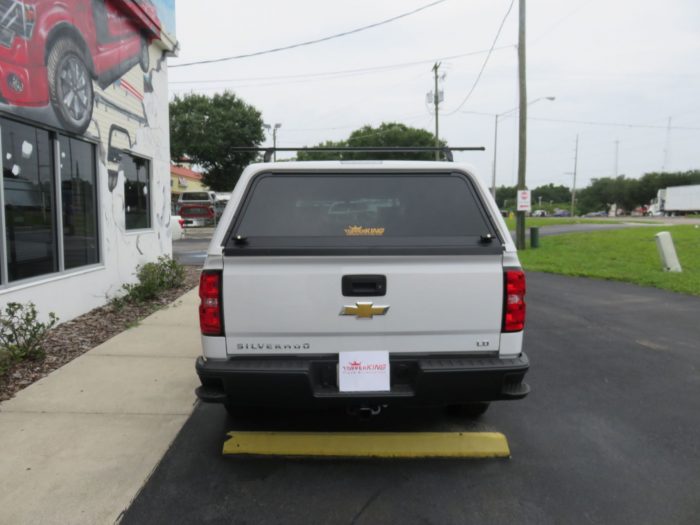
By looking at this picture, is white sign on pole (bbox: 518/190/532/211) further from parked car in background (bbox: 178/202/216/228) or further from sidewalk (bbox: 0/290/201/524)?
parked car in background (bbox: 178/202/216/228)

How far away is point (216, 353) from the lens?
3088 millimetres

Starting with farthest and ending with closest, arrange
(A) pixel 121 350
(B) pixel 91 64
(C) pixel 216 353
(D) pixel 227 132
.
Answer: (D) pixel 227 132, (B) pixel 91 64, (A) pixel 121 350, (C) pixel 216 353

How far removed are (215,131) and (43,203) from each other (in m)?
29.3

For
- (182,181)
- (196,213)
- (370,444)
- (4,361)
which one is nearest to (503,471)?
(370,444)

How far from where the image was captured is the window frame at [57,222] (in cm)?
548

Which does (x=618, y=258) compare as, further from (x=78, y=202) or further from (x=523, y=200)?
(x=78, y=202)

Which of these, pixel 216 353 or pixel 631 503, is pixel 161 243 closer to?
pixel 216 353

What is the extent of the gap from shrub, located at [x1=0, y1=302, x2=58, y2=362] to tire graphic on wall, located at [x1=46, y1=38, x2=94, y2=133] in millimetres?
2602

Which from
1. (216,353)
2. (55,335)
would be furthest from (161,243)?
(216,353)

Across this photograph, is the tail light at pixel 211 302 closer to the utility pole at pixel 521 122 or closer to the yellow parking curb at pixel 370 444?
the yellow parking curb at pixel 370 444

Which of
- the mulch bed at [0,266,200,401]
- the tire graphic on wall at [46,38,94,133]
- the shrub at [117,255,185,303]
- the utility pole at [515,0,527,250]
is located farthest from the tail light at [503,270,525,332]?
the utility pole at [515,0,527,250]

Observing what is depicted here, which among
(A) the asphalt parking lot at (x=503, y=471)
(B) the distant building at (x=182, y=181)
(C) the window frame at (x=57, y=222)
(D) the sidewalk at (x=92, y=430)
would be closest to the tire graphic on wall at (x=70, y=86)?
(C) the window frame at (x=57, y=222)

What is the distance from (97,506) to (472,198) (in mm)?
2729

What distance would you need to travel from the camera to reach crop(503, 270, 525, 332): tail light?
3.07m
